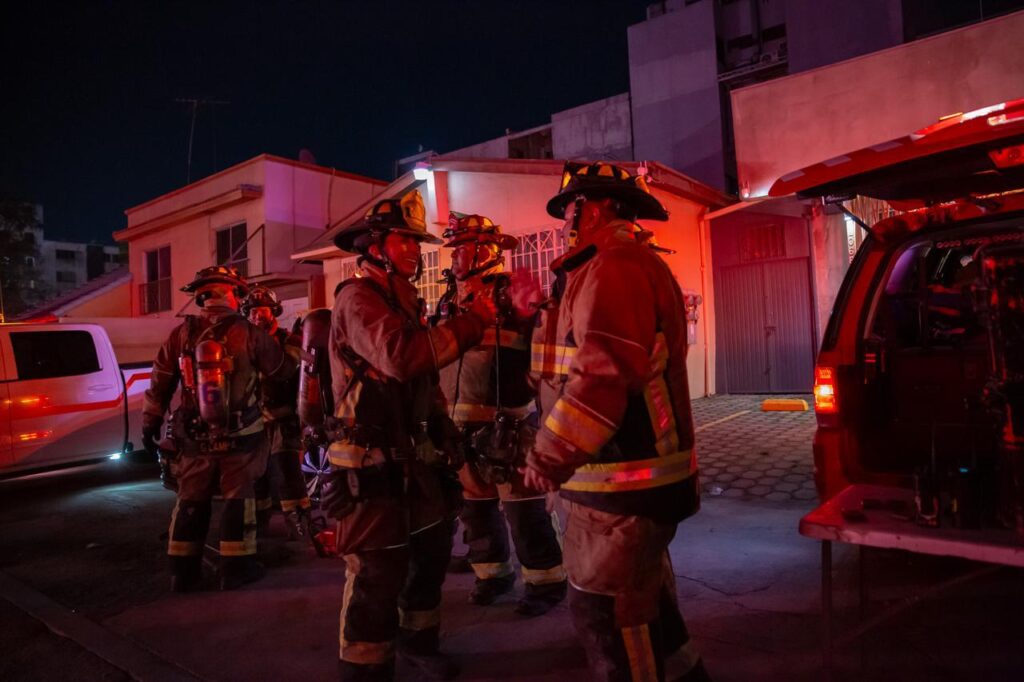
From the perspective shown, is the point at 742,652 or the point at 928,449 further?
the point at 928,449

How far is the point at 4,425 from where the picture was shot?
24.6ft

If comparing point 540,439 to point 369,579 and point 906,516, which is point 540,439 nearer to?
point 369,579

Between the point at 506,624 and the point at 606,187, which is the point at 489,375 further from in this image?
the point at 606,187

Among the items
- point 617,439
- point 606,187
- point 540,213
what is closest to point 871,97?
point 540,213

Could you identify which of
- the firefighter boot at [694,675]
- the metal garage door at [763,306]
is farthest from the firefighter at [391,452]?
the metal garage door at [763,306]

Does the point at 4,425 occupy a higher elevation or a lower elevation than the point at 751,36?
lower

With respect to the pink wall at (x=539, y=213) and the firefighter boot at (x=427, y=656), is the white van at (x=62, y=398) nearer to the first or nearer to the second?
the pink wall at (x=539, y=213)

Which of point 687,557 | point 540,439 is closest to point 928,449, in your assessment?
point 687,557

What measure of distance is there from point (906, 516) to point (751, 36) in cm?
2480

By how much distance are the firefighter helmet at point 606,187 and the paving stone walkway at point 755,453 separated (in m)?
4.11

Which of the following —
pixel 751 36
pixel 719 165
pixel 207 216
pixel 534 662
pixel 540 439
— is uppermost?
pixel 751 36

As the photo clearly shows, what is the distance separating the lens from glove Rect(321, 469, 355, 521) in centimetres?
297

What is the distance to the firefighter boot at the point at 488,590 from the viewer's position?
13.4 feet

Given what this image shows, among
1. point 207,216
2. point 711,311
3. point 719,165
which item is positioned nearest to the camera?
point 711,311
